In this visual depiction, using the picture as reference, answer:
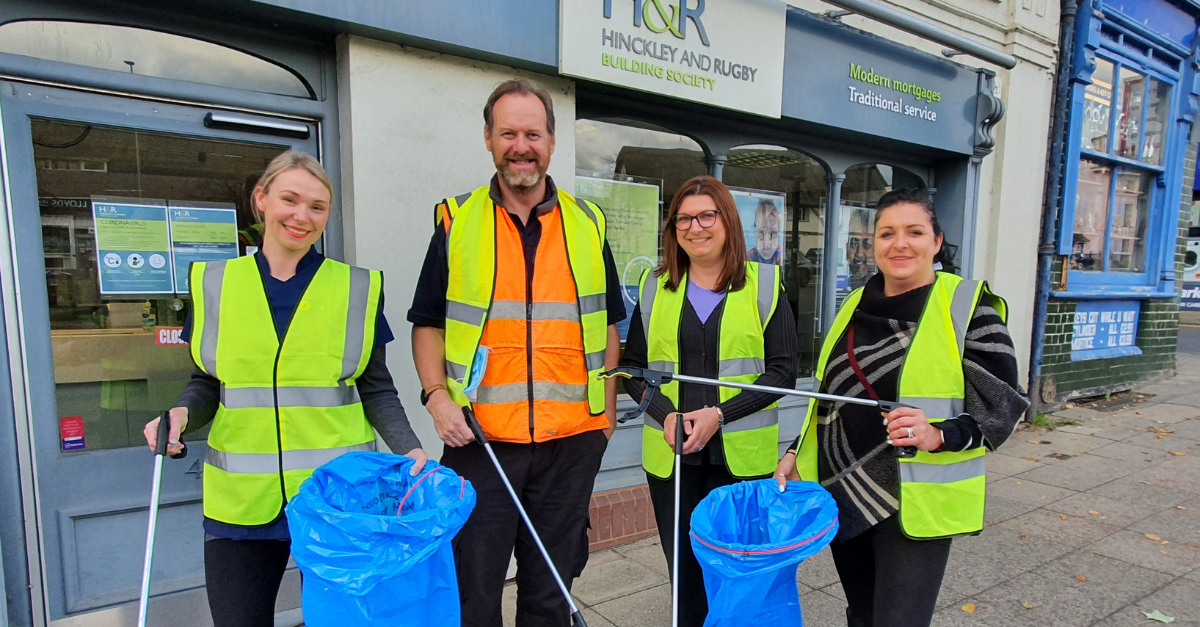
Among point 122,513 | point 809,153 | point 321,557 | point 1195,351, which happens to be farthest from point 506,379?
point 1195,351

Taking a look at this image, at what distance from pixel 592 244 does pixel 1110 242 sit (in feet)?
27.1

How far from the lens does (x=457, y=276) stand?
2.11 m

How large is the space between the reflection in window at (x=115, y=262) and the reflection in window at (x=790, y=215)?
3.34 m

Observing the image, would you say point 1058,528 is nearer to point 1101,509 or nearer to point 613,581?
point 1101,509

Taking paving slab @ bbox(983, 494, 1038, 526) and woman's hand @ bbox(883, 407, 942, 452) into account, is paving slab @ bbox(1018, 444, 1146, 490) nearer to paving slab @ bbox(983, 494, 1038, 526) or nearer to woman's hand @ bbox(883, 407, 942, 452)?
paving slab @ bbox(983, 494, 1038, 526)

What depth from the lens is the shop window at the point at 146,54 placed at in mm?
2371

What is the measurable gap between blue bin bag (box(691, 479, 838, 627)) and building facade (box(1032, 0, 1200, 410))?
20.7ft

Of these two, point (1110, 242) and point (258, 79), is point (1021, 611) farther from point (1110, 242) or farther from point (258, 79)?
point (1110, 242)

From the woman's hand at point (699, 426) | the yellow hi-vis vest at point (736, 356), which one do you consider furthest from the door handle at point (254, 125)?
the woman's hand at point (699, 426)

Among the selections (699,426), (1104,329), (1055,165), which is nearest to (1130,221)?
(1104,329)

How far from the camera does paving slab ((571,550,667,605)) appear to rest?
11.1 feet

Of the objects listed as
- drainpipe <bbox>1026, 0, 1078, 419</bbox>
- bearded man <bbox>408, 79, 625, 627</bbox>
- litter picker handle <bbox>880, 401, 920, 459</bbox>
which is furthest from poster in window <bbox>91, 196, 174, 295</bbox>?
drainpipe <bbox>1026, 0, 1078, 419</bbox>

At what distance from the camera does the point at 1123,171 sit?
763 centimetres

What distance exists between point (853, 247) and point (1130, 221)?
506 centimetres
